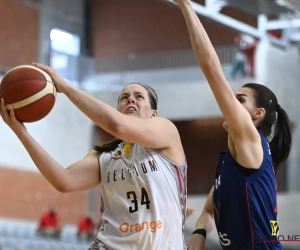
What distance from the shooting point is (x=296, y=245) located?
21.9ft

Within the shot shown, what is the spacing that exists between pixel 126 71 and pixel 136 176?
631 inches

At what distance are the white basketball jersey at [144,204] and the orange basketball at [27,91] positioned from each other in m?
0.63

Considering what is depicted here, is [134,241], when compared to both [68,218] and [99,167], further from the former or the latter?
[68,218]

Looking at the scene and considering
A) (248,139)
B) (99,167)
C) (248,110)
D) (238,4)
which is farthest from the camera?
(238,4)

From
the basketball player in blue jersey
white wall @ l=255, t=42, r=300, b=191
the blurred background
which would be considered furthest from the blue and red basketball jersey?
white wall @ l=255, t=42, r=300, b=191

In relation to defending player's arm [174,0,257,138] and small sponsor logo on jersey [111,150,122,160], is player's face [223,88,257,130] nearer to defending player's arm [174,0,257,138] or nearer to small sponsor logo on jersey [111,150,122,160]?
defending player's arm [174,0,257,138]

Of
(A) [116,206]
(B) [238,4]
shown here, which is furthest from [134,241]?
(B) [238,4]

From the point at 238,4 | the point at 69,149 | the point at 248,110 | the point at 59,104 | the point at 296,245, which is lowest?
the point at 296,245

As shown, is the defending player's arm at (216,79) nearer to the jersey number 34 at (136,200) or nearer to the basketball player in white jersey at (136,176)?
the basketball player in white jersey at (136,176)

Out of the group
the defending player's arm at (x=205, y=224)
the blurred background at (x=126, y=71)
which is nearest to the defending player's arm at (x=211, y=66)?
the defending player's arm at (x=205, y=224)

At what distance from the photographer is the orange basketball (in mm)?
3660

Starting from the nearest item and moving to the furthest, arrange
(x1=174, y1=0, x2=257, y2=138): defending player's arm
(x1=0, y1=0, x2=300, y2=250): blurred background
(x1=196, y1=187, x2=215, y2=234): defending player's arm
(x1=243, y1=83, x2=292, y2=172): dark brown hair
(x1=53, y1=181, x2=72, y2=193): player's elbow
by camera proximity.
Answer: (x1=174, y1=0, x2=257, y2=138): defending player's arm, (x1=243, y1=83, x2=292, y2=172): dark brown hair, (x1=53, y1=181, x2=72, y2=193): player's elbow, (x1=196, y1=187, x2=215, y2=234): defending player's arm, (x1=0, y1=0, x2=300, y2=250): blurred background

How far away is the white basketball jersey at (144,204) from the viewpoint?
12.5 ft

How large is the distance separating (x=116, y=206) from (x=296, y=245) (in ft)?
10.8
